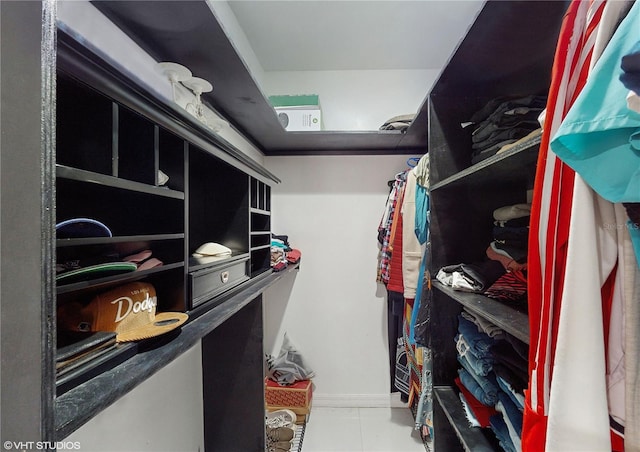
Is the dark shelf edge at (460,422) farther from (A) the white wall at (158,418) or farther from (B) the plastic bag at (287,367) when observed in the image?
(B) the plastic bag at (287,367)

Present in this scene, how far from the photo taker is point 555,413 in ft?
1.39

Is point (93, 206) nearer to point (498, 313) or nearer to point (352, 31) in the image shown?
point (498, 313)

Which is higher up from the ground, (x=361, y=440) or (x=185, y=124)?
(x=185, y=124)

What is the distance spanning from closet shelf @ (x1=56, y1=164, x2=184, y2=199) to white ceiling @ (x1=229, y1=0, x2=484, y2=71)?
145cm

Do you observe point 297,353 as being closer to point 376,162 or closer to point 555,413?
point 376,162

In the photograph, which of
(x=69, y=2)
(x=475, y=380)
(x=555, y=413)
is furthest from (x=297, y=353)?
(x=69, y=2)

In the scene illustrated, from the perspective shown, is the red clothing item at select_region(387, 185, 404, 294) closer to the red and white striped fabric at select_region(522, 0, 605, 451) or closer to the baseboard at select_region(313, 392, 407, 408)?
the baseboard at select_region(313, 392, 407, 408)

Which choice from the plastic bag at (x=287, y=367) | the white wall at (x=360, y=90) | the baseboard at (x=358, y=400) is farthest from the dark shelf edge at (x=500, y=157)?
the baseboard at (x=358, y=400)

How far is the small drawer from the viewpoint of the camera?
0.72 m

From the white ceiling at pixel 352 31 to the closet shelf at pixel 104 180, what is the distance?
1455 mm

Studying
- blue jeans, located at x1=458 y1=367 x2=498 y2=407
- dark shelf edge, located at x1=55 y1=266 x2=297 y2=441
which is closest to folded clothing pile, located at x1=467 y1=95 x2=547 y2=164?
blue jeans, located at x1=458 y1=367 x2=498 y2=407

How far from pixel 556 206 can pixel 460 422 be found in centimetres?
84

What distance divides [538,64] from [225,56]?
110 cm

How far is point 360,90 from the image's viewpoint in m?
2.06
